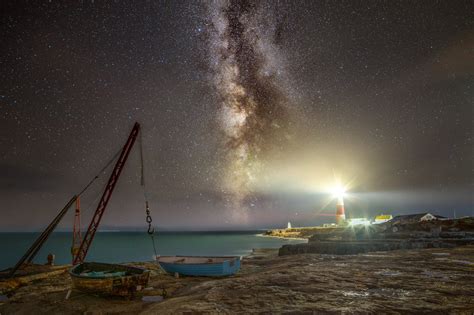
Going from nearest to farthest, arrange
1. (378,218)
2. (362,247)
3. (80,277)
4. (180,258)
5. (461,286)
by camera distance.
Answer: (461,286)
(80,277)
(180,258)
(362,247)
(378,218)

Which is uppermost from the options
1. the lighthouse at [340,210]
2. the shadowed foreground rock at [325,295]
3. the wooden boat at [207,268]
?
the lighthouse at [340,210]

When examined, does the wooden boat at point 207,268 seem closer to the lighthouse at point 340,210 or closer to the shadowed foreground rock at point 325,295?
the shadowed foreground rock at point 325,295

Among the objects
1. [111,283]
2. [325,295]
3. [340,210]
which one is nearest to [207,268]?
[111,283]

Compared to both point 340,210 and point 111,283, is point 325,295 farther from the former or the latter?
point 340,210

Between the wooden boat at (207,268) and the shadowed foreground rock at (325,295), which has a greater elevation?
the shadowed foreground rock at (325,295)

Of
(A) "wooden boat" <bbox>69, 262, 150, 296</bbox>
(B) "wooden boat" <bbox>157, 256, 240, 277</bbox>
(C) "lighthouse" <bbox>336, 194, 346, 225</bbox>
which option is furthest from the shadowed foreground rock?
(C) "lighthouse" <bbox>336, 194, 346, 225</bbox>

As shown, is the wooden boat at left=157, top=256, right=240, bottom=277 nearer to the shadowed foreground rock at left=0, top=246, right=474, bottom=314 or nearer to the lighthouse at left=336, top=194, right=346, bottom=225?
the shadowed foreground rock at left=0, top=246, right=474, bottom=314

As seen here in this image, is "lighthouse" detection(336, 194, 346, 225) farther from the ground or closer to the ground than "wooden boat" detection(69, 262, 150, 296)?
farther from the ground

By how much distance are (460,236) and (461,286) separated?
1945 cm

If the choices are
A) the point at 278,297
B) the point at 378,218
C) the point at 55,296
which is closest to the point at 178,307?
the point at 278,297

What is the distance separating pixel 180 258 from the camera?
2214 cm

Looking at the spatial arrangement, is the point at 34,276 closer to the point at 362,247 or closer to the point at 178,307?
the point at 178,307

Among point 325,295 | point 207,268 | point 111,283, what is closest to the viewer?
point 325,295

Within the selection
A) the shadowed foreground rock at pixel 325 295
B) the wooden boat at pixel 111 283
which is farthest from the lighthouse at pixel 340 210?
the wooden boat at pixel 111 283
